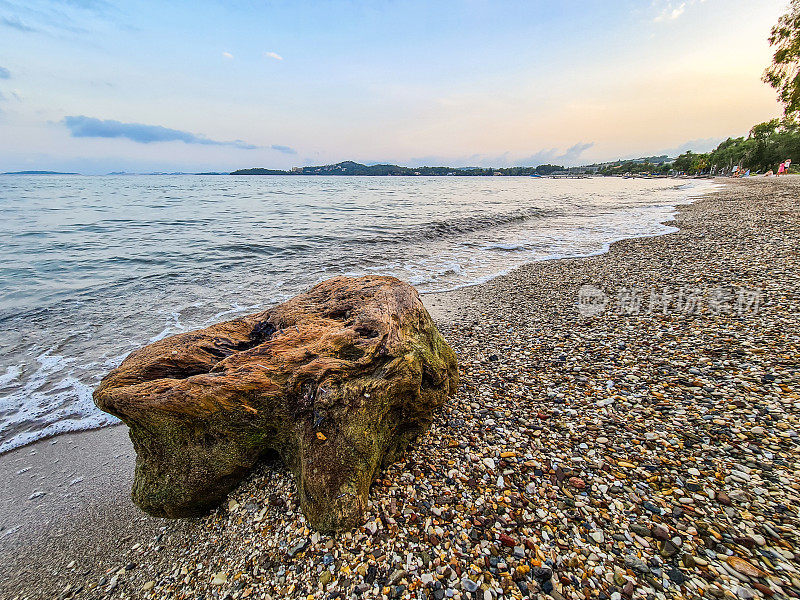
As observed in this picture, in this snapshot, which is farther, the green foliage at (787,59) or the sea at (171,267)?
the green foliage at (787,59)

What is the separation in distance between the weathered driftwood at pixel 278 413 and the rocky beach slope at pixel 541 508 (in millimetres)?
275

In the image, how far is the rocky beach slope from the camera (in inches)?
105

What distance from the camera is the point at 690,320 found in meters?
6.68

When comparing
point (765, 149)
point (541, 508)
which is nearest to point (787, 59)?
point (541, 508)

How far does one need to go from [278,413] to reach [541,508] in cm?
277

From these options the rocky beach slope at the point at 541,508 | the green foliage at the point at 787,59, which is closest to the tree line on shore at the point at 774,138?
the green foliage at the point at 787,59

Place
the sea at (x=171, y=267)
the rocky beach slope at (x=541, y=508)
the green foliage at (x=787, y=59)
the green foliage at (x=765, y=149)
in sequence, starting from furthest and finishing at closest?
the green foliage at (x=765, y=149) → the green foliage at (x=787, y=59) → the sea at (x=171, y=267) → the rocky beach slope at (x=541, y=508)

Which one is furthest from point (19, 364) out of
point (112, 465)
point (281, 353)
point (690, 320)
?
point (690, 320)

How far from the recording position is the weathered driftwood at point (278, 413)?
349cm

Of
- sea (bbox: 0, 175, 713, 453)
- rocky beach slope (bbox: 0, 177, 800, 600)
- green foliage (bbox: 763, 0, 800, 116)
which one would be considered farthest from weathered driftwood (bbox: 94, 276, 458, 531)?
green foliage (bbox: 763, 0, 800, 116)

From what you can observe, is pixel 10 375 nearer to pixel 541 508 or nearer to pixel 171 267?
pixel 171 267

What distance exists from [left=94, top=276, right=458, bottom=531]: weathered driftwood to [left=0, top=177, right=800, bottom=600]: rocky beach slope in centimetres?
27

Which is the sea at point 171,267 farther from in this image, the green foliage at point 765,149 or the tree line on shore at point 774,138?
the green foliage at point 765,149

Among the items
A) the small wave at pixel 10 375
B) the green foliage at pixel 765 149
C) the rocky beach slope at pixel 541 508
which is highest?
the green foliage at pixel 765 149
